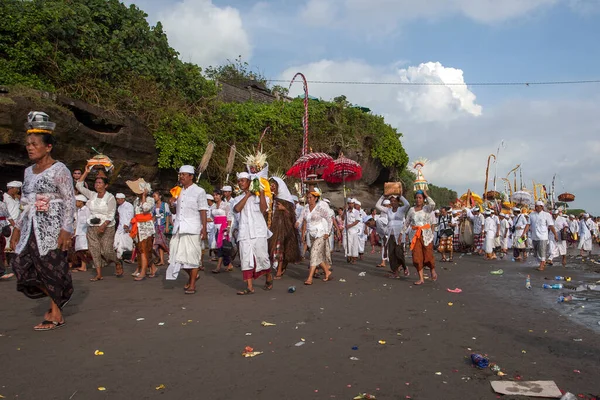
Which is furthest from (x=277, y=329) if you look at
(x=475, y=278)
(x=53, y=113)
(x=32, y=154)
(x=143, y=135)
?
(x=143, y=135)

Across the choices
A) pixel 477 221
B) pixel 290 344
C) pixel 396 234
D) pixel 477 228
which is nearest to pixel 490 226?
pixel 477 221

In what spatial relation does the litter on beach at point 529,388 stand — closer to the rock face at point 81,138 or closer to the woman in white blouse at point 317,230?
the woman in white blouse at point 317,230

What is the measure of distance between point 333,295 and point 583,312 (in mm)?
3694

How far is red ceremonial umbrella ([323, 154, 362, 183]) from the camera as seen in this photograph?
53.1 feet

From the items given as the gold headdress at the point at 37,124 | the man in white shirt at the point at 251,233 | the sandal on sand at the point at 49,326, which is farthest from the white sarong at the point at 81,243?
the gold headdress at the point at 37,124

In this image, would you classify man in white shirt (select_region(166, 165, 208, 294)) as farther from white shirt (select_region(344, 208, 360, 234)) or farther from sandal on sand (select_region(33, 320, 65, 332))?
white shirt (select_region(344, 208, 360, 234))

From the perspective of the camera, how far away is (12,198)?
1071 centimetres

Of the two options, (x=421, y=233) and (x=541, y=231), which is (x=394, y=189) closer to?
(x=421, y=233)

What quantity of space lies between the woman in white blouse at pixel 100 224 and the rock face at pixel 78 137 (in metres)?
5.46

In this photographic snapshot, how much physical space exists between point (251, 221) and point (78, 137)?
10.1 m

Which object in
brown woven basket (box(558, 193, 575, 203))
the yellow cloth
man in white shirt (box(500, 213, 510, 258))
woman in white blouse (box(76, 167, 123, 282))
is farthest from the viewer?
brown woven basket (box(558, 193, 575, 203))

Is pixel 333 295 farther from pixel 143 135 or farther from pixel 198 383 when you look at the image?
pixel 143 135

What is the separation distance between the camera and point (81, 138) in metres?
15.9

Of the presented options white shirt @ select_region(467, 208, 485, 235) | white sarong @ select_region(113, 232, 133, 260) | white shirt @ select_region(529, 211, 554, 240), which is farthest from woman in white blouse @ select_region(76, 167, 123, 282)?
white shirt @ select_region(467, 208, 485, 235)
